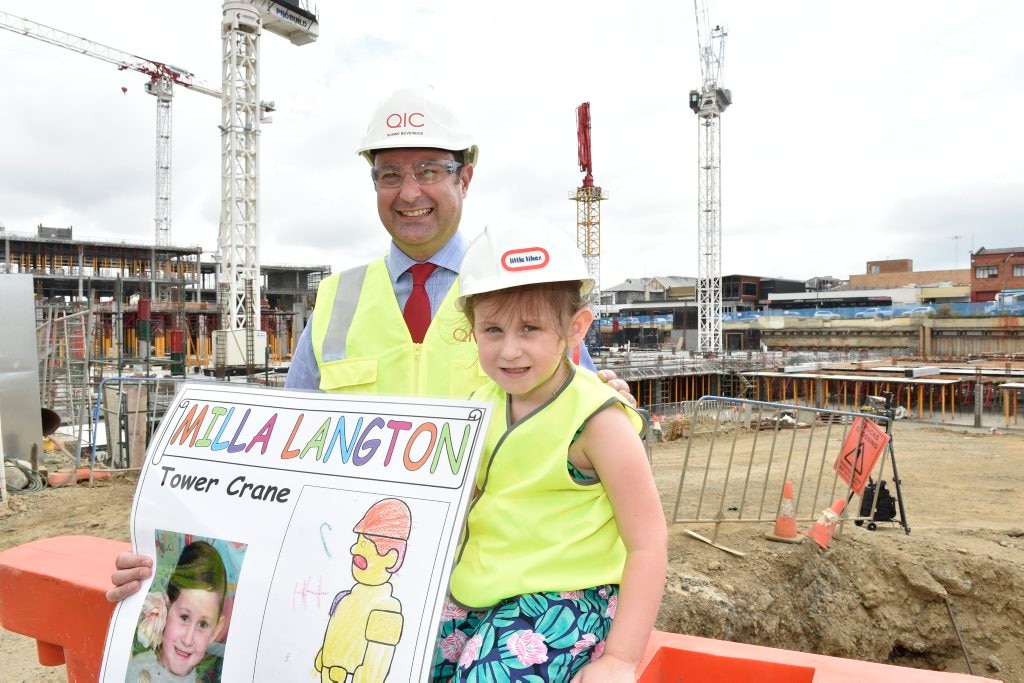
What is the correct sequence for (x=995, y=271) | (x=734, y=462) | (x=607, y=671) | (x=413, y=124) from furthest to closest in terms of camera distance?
1. (x=995, y=271)
2. (x=734, y=462)
3. (x=413, y=124)
4. (x=607, y=671)

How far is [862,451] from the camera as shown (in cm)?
714

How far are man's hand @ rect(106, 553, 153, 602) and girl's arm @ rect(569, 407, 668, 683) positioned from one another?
1140 millimetres

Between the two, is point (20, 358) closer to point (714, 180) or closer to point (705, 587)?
point (705, 587)

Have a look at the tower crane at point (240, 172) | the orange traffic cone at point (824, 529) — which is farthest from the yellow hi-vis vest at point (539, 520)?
the tower crane at point (240, 172)

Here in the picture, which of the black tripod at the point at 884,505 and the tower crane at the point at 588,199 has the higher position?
the tower crane at the point at 588,199

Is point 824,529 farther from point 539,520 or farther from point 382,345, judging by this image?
point 539,520

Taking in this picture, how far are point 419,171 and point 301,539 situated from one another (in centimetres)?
129

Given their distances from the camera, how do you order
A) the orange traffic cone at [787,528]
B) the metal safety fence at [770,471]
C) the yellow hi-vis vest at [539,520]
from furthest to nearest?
1. the metal safety fence at [770,471]
2. the orange traffic cone at [787,528]
3. the yellow hi-vis vest at [539,520]

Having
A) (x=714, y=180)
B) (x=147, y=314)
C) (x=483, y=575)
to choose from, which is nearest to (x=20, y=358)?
(x=147, y=314)

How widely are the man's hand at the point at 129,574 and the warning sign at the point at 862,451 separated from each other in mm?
6797

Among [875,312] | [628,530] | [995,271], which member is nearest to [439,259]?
[628,530]

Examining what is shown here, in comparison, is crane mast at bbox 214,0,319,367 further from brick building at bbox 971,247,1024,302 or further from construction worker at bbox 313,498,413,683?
brick building at bbox 971,247,1024,302

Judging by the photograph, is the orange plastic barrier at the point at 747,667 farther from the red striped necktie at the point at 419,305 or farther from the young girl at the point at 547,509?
the red striped necktie at the point at 419,305

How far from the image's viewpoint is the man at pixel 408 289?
2.24 metres
